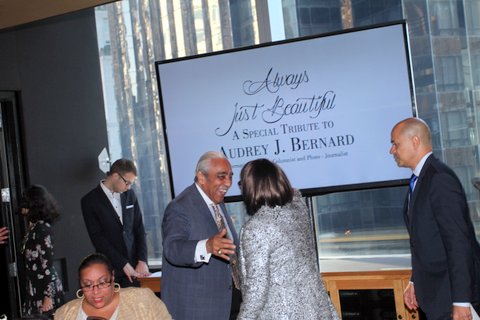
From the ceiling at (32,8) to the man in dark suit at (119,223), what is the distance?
1140mm

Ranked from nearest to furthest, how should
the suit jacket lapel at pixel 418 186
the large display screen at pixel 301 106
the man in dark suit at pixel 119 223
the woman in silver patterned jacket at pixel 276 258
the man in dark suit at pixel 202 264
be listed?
the woman in silver patterned jacket at pixel 276 258 → the suit jacket lapel at pixel 418 186 → the man in dark suit at pixel 202 264 → the large display screen at pixel 301 106 → the man in dark suit at pixel 119 223

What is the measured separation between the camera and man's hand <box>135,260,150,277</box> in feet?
20.5

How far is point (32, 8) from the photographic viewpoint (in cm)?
588

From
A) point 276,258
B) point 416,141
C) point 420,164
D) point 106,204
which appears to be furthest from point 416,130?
point 106,204

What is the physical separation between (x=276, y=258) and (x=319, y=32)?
3237 millimetres

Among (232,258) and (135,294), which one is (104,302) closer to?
(135,294)

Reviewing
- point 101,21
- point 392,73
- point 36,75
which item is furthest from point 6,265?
point 392,73

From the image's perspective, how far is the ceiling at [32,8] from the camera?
5672mm

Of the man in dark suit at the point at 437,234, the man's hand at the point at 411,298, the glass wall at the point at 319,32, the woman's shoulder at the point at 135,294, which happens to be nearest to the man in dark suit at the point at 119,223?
the glass wall at the point at 319,32

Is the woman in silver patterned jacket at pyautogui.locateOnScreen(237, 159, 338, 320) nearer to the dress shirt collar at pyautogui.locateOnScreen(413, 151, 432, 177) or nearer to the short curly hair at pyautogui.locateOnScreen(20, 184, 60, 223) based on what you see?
the dress shirt collar at pyautogui.locateOnScreen(413, 151, 432, 177)

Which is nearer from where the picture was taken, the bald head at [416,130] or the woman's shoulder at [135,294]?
the woman's shoulder at [135,294]

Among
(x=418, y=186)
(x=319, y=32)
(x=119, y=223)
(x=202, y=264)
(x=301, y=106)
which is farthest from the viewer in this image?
(x=319, y=32)

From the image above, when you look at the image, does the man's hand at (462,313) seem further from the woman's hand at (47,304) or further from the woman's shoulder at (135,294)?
the woman's hand at (47,304)

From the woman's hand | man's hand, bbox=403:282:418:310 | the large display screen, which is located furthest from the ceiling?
man's hand, bbox=403:282:418:310
